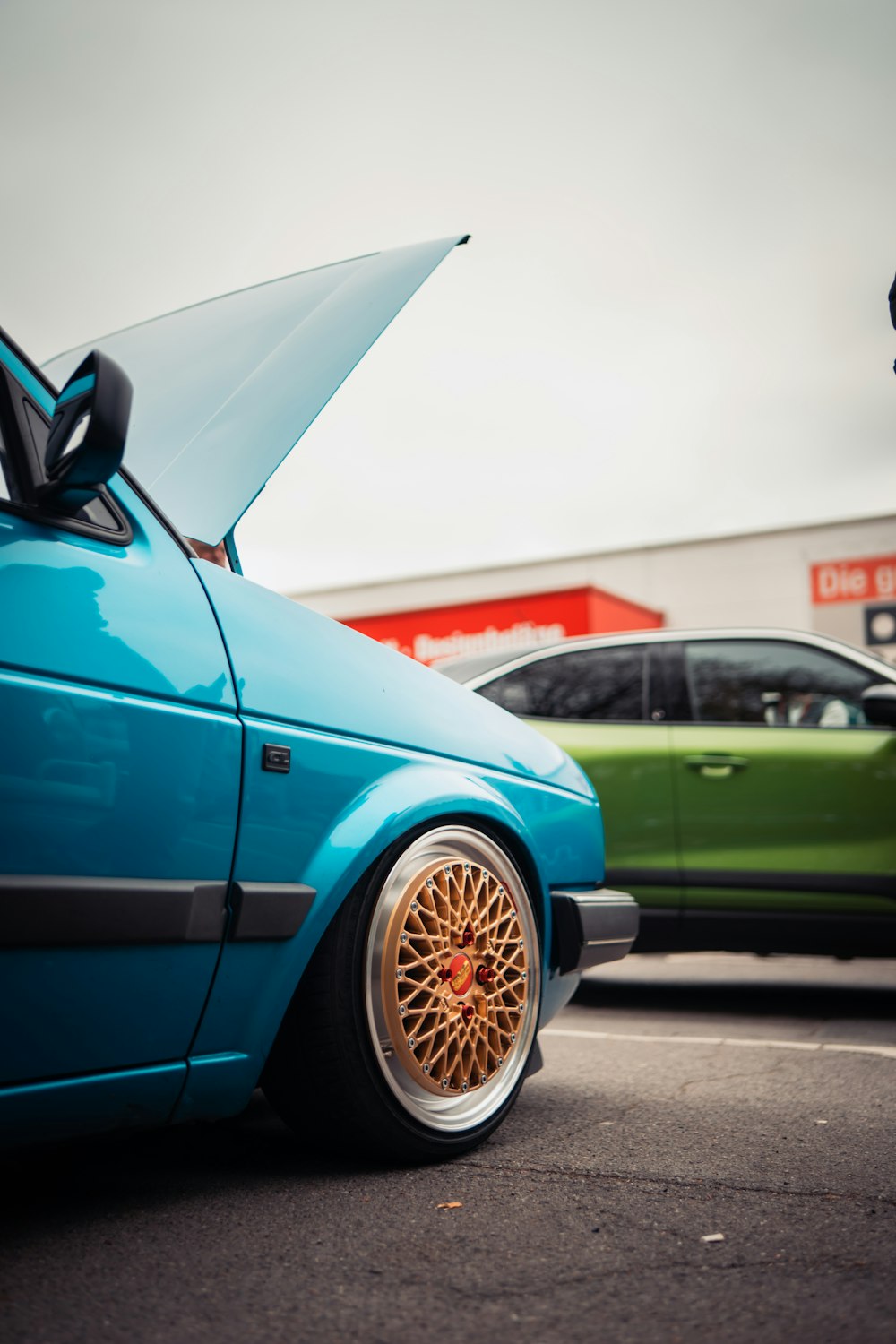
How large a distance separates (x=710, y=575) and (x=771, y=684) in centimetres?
1277

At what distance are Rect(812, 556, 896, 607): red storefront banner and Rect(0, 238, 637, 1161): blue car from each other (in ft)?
44.2

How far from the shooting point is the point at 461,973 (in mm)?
2316

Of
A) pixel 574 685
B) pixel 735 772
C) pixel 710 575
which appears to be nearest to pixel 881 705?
pixel 735 772

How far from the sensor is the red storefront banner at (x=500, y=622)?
13.0m

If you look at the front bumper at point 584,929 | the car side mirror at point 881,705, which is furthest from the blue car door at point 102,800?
the car side mirror at point 881,705

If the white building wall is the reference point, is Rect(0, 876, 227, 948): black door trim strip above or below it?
below

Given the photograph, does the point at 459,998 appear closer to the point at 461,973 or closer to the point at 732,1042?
the point at 461,973

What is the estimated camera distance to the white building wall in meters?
15.9

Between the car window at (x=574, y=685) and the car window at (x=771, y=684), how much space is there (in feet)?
0.92

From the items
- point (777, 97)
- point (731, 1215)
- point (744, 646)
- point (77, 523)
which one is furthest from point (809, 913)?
point (77, 523)

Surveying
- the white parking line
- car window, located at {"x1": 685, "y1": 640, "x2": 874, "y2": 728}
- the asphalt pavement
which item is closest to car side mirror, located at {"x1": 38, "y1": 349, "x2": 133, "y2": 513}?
the asphalt pavement

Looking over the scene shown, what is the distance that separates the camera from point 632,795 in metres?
4.77

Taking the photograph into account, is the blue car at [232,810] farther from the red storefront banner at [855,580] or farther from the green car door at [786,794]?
the red storefront banner at [855,580]

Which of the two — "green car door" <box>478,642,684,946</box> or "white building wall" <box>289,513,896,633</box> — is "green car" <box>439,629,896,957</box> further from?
"white building wall" <box>289,513,896,633</box>
